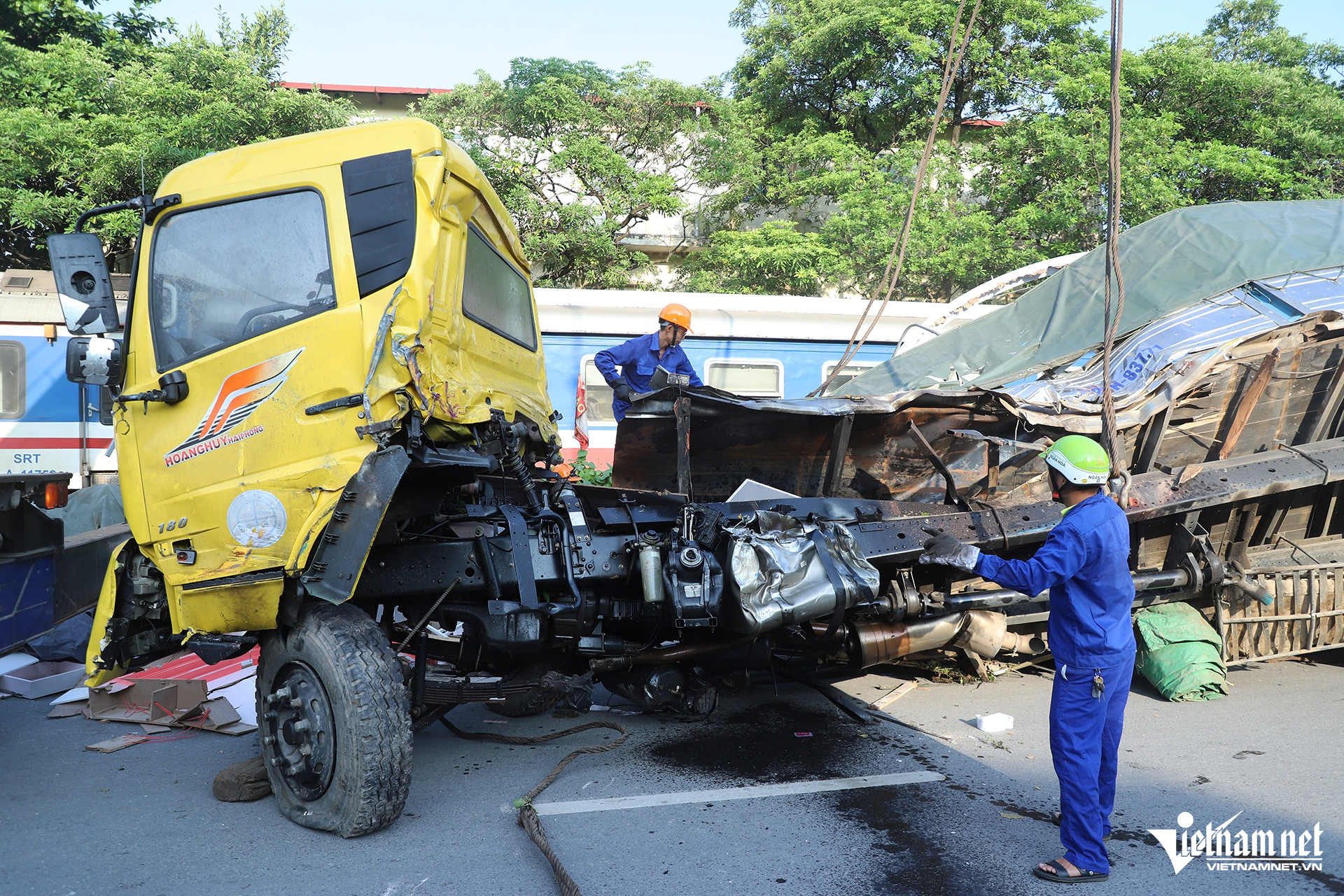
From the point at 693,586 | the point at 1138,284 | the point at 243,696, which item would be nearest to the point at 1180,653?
the point at 1138,284

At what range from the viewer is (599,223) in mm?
18828

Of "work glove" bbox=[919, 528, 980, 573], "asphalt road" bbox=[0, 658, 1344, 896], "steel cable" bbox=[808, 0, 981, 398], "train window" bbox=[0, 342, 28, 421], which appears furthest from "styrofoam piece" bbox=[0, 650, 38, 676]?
"work glove" bbox=[919, 528, 980, 573]

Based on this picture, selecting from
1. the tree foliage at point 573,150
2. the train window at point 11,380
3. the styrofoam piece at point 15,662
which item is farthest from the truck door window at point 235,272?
the tree foliage at point 573,150

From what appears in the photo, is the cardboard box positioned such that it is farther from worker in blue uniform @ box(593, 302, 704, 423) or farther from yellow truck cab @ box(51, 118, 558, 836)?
worker in blue uniform @ box(593, 302, 704, 423)

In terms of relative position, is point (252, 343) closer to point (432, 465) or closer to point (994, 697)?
point (432, 465)

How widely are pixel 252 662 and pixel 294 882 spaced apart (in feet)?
10.2

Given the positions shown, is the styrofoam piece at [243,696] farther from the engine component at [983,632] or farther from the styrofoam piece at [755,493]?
the engine component at [983,632]

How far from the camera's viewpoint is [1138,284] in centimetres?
632

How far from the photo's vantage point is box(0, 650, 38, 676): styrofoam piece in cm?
613

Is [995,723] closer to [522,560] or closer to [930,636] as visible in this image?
[930,636]

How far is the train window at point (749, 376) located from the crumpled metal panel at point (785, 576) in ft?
20.7

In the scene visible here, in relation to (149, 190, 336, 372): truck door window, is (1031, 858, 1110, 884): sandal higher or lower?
lower

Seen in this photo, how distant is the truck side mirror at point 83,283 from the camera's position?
3672 mm

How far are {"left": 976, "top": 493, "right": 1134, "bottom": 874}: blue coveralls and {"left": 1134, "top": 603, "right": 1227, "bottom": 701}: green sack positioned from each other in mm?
2374
